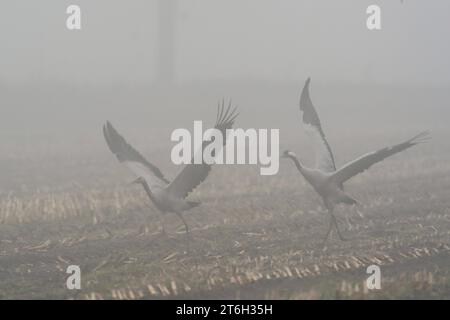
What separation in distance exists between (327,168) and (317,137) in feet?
1.88

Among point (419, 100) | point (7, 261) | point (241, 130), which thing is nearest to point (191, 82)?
point (241, 130)

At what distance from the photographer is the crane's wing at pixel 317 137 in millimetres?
10594

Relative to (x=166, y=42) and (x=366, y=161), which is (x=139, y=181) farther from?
(x=166, y=42)

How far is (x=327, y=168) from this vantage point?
34.8 ft

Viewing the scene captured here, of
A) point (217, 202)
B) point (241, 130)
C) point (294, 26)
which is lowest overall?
point (217, 202)

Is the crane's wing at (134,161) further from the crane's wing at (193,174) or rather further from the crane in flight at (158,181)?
the crane's wing at (193,174)

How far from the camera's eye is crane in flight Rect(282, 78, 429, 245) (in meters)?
10.0

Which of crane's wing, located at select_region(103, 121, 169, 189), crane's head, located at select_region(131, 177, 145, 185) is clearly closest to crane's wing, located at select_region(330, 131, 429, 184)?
crane's wing, located at select_region(103, 121, 169, 189)

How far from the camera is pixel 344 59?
30.9 m

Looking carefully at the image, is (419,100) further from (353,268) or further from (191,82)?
(353,268)

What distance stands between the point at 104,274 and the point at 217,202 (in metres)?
4.17

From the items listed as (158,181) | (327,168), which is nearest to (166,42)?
(158,181)

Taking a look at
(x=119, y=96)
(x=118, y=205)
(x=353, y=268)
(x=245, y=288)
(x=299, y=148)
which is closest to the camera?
(x=245, y=288)

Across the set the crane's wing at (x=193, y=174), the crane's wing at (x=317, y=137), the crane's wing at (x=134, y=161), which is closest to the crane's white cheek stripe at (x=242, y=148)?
the crane's wing at (x=317, y=137)
